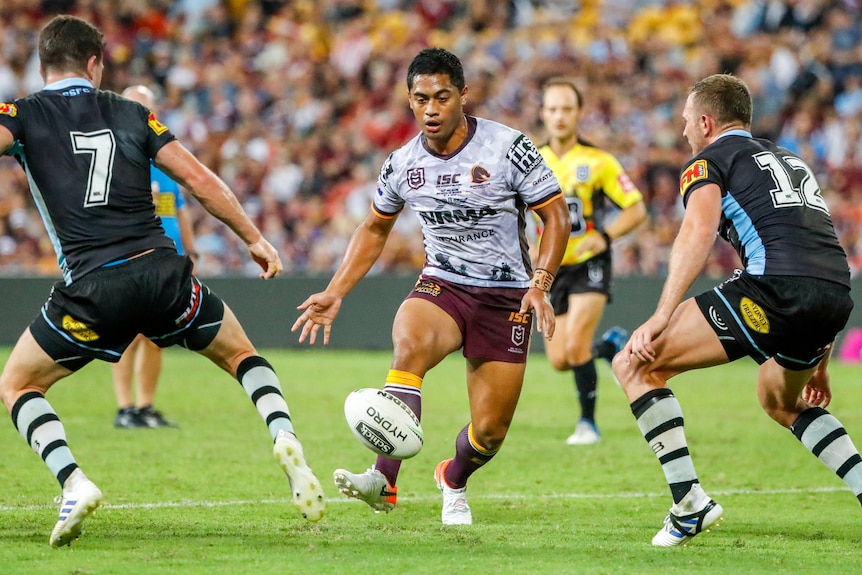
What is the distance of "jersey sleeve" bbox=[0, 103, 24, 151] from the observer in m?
5.63

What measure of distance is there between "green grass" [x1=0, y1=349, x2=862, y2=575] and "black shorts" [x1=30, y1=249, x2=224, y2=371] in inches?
37.7

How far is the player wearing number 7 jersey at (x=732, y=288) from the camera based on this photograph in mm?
5746

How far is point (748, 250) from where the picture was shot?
598 cm

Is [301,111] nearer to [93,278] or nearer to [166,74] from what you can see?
[166,74]

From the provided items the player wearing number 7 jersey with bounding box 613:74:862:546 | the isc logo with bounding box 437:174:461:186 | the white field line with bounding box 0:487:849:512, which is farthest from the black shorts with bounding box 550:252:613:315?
the player wearing number 7 jersey with bounding box 613:74:862:546

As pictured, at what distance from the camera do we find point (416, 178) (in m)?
6.48

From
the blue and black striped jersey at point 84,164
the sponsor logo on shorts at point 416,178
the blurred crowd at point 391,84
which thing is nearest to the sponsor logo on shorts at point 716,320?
the sponsor logo on shorts at point 416,178

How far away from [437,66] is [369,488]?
224 cm

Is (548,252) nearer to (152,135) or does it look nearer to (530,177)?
(530,177)

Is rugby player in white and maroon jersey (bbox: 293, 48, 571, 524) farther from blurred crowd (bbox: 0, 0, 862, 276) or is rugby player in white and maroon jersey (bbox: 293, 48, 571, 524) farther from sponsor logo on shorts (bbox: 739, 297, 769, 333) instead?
blurred crowd (bbox: 0, 0, 862, 276)

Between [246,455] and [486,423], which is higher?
[486,423]

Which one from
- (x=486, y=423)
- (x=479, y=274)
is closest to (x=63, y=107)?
(x=479, y=274)

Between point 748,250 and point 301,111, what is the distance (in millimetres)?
16268

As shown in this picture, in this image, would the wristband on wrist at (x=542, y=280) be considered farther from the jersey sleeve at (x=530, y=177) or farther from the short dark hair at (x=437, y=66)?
the short dark hair at (x=437, y=66)
